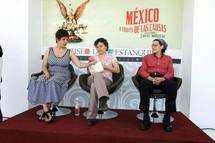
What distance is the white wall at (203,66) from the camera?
5.05 m

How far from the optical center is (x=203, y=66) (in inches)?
201

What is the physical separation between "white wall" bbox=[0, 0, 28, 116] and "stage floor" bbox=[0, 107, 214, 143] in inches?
54.5

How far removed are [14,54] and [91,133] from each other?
2604mm

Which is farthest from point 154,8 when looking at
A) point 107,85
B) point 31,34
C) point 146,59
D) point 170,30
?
point 31,34

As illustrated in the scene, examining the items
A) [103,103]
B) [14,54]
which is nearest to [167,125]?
[103,103]

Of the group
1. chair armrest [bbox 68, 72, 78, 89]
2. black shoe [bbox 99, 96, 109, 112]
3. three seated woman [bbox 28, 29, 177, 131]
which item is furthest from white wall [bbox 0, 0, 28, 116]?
black shoe [bbox 99, 96, 109, 112]

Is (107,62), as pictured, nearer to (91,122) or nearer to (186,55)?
(91,122)

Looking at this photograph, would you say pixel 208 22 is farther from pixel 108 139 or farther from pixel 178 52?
pixel 108 139

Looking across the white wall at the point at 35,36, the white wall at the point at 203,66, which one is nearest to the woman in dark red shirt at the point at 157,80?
the white wall at the point at 203,66

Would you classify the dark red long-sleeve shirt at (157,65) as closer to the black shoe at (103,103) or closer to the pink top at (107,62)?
the pink top at (107,62)

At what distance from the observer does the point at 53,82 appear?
457cm

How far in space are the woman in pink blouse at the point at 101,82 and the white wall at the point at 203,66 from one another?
1382mm

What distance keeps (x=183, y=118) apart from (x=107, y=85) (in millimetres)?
1358

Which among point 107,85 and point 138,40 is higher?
point 138,40
